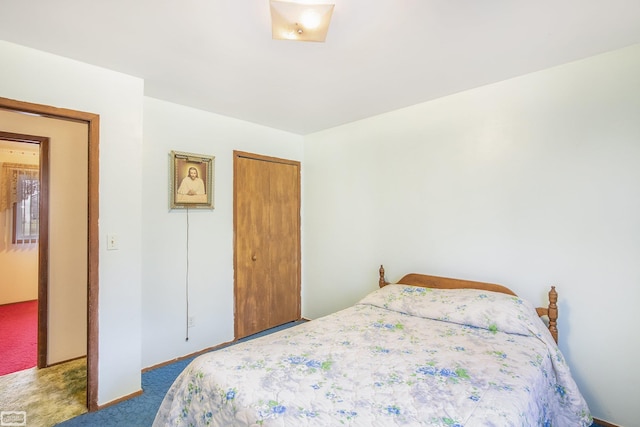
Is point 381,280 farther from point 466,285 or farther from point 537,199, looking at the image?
point 537,199

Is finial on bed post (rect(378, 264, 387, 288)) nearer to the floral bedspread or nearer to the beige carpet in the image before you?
the floral bedspread

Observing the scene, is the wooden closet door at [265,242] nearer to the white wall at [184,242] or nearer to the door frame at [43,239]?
the white wall at [184,242]

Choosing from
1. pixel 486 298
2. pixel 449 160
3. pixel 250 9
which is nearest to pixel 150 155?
pixel 250 9

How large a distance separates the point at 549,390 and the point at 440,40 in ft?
6.81

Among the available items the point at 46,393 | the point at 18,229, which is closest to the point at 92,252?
the point at 46,393

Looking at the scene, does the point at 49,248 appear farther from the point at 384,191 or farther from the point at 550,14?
the point at 550,14

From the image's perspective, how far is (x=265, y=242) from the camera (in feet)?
11.6

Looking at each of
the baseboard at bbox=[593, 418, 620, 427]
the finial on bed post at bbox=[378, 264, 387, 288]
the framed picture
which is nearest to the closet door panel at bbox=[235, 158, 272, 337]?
the framed picture

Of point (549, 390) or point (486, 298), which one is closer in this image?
point (549, 390)

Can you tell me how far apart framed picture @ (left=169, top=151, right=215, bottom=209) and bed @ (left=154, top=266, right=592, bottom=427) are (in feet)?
5.14

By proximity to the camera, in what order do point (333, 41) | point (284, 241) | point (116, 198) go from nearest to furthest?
1. point (333, 41)
2. point (116, 198)
3. point (284, 241)

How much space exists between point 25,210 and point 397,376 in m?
5.94

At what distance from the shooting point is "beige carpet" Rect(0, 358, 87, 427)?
207 cm

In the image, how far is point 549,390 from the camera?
1.68 meters
